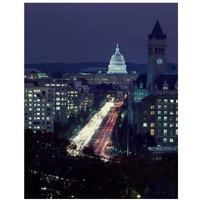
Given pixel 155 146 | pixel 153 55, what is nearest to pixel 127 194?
pixel 155 146

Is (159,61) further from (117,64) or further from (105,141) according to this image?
(117,64)

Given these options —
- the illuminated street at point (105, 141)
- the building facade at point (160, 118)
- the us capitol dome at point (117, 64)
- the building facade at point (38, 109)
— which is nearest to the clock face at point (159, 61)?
the illuminated street at point (105, 141)

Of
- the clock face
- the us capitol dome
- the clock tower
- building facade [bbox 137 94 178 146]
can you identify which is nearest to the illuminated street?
building facade [bbox 137 94 178 146]

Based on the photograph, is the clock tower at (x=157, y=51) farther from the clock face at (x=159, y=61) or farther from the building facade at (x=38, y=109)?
the building facade at (x=38, y=109)

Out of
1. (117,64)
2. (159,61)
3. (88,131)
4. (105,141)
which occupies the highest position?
(117,64)

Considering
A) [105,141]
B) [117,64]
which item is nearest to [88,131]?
[105,141]
